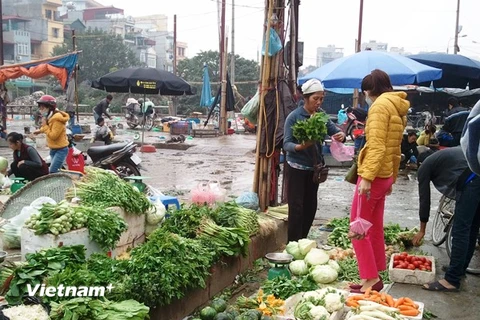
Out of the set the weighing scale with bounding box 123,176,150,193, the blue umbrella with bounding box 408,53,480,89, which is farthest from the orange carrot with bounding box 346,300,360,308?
the blue umbrella with bounding box 408,53,480,89

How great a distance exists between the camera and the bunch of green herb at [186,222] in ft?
16.7

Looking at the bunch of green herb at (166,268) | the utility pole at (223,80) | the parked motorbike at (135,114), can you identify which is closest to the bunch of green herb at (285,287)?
the bunch of green herb at (166,268)

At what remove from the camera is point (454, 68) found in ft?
38.2

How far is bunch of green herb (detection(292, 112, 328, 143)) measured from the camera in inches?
210

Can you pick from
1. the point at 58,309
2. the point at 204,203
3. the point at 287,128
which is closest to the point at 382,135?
the point at 287,128

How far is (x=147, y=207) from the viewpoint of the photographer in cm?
551

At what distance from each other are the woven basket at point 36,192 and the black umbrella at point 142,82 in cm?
933

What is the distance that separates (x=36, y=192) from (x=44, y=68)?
11.1 metres

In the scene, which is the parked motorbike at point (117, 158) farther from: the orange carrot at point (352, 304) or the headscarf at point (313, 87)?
the orange carrot at point (352, 304)

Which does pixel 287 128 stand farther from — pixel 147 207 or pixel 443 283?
A: pixel 443 283

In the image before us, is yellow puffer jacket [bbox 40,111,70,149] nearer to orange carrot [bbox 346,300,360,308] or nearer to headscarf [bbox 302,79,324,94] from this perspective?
headscarf [bbox 302,79,324,94]

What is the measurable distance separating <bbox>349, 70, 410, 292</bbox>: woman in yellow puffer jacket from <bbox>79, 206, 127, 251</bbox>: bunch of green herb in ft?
6.96

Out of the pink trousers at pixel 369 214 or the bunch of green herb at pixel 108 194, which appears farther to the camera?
the bunch of green herb at pixel 108 194

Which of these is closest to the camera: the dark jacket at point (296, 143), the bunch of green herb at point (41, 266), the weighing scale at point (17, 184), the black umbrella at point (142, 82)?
the bunch of green herb at point (41, 266)
